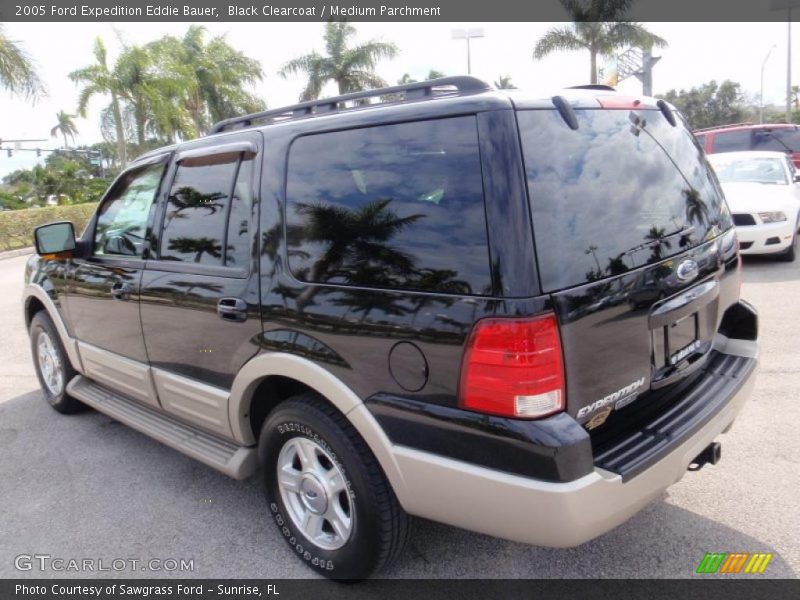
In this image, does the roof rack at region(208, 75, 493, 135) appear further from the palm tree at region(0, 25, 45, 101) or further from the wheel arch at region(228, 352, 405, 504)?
the palm tree at region(0, 25, 45, 101)

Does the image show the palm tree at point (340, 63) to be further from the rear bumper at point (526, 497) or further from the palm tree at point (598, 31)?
the rear bumper at point (526, 497)

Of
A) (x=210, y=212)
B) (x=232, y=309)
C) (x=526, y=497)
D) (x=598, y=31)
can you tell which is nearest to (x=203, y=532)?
(x=232, y=309)

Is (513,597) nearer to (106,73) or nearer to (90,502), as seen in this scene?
(90,502)

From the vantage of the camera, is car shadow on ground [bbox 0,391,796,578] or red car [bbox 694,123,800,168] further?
red car [bbox 694,123,800,168]

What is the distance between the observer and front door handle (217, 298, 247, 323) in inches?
106

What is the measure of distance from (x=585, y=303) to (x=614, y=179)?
0.55 metres

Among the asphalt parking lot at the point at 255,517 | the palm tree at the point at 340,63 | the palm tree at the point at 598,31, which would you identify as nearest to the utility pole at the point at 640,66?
the palm tree at the point at 598,31

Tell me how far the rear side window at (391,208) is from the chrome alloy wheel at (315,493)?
76cm

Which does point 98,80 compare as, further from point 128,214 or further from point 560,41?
point 128,214

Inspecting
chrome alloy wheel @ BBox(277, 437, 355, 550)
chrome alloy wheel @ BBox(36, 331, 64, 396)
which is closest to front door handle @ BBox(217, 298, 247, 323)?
chrome alloy wheel @ BBox(277, 437, 355, 550)

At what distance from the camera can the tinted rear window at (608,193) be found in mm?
2002

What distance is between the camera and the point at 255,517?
3129 millimetres

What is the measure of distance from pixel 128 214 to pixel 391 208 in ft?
7.21

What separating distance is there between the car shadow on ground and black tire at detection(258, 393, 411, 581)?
18 centimetres
